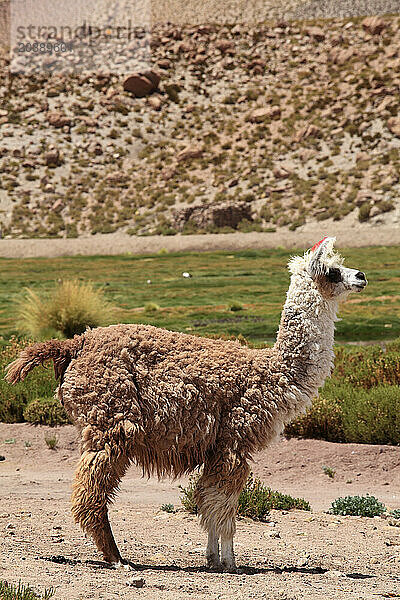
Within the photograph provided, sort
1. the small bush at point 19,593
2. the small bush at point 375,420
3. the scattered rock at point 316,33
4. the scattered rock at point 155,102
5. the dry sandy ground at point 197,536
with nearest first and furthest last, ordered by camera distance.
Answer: the small bush at point 19,593 → the dry sandy ground at point 197,536 → the small bush at point 375,420 → the scattered rock at point 155,102 → the scattered rock at point 316,33

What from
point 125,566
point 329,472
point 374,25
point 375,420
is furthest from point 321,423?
point 374,25

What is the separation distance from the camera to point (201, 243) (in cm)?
4219

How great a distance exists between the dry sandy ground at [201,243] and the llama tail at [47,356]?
3407cm

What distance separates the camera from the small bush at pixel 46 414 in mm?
12188

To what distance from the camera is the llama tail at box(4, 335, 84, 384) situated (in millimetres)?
6258

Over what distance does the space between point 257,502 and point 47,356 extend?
3279 millimetres

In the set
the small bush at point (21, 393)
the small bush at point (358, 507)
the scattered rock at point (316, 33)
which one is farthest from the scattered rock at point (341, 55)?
the small bush at point (358, 507)

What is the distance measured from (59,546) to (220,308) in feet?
51.8

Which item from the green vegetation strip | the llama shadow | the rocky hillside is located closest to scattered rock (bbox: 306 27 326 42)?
the rocky hillside

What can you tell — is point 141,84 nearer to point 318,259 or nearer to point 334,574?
point 318,259

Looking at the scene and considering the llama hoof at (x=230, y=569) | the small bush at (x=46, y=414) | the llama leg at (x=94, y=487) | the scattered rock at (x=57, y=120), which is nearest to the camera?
the llama leg at (x=94, y=487)

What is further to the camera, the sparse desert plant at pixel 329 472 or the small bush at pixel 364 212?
the small bush at pixel 364 212

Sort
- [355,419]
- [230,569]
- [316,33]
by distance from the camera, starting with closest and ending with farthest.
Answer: [230,569] → [355,419] → [316,33]

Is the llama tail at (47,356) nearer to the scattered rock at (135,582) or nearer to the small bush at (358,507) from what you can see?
the scattered rock at (135,582)
